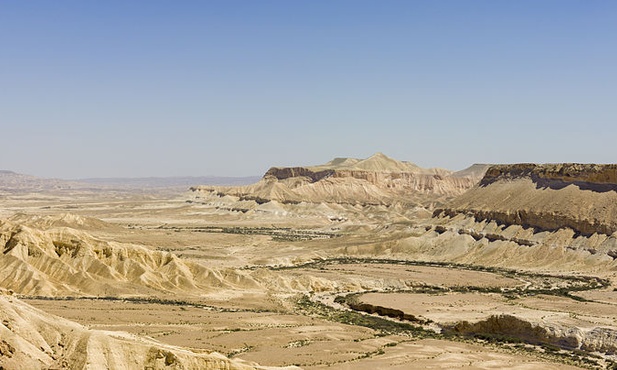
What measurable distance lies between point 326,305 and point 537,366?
2528 cm

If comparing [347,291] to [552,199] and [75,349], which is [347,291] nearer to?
[552,199]

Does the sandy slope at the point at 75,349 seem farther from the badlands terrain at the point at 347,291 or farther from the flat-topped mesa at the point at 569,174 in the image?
the flat-topped mesa at the point at 569,174

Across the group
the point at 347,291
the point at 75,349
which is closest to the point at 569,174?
the point at 347,291

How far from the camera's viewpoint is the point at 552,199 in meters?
96.4

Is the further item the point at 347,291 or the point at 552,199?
the point at 552,199

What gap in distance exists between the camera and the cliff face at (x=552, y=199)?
8869 cm

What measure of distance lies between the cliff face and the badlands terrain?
266 mm

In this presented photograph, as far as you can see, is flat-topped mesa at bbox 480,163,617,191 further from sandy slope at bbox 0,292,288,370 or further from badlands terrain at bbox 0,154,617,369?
sandy slope at bbox 0,292,288,370

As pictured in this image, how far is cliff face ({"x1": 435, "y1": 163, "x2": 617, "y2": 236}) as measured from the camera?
8869cm

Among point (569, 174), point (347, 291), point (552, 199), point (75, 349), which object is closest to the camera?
point (75, 349)

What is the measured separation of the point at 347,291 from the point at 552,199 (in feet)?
150

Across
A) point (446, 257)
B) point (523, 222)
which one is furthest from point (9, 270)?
point (523, 222)

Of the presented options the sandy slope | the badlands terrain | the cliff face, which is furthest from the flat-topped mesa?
the sandy slope

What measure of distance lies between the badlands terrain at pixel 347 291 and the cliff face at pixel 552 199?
0.27m
